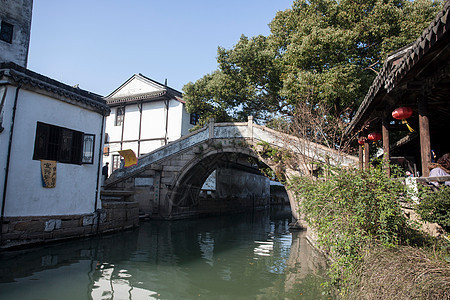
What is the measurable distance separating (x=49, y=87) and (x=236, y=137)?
7261 millimetres

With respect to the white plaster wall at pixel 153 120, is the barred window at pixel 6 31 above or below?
above

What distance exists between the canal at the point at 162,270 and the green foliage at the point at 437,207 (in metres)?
1.89

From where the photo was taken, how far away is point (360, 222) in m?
3.64

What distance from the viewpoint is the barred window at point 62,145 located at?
7883 millimetres

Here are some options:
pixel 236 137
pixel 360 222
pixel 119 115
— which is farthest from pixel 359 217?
pixel 119 115

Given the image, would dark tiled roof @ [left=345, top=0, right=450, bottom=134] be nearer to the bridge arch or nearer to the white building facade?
the bridge arch

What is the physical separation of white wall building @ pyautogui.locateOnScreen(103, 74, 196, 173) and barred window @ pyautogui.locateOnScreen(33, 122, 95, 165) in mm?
8884

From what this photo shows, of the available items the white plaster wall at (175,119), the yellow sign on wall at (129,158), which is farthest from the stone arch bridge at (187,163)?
the white plaster wall at (175,119)

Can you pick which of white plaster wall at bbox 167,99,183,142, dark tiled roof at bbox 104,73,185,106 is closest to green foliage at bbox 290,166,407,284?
white plaster wall at bbox 167,99,183,142

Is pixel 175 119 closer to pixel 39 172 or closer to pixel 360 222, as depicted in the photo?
pixel 39 172

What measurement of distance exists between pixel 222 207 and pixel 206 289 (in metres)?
14.5

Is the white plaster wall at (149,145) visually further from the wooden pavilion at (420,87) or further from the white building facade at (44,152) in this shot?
the wooden pavilion at (420,87)

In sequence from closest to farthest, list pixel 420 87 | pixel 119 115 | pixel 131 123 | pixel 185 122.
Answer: pixel 420 87, pixel 185 122, pixel 131 123, pixel 119 115

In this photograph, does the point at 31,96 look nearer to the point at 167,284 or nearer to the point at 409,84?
the point at 167,284
